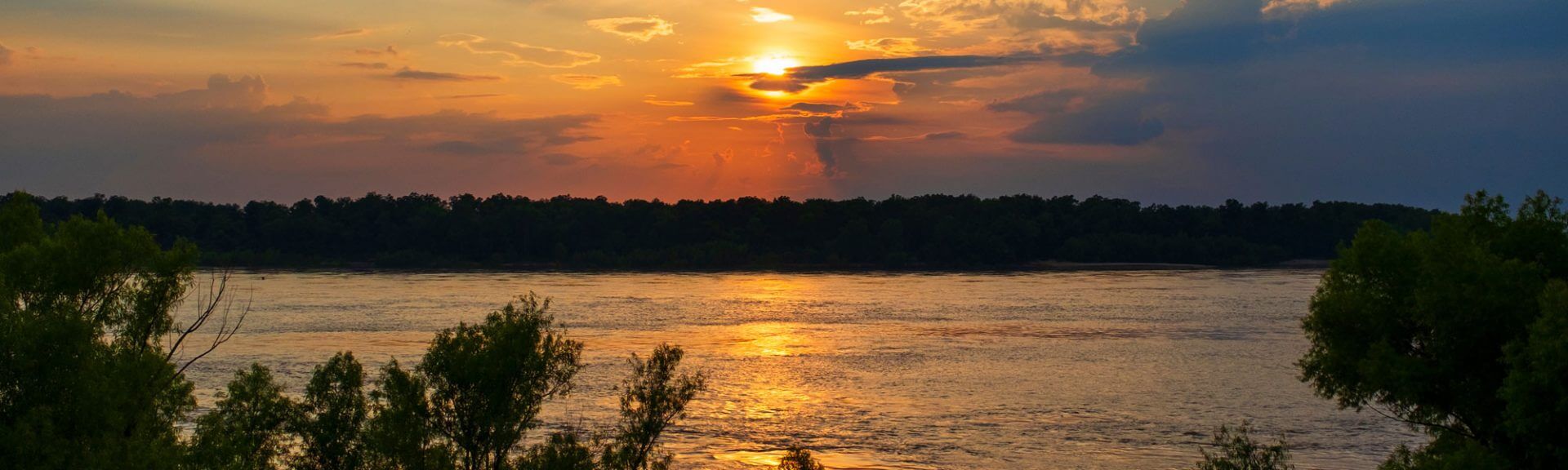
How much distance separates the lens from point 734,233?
15738 cm

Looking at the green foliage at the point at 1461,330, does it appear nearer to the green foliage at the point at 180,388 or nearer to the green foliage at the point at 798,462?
the green foliage at the point at 798,462

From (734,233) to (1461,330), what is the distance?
5484 inches

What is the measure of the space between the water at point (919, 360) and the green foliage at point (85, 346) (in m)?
16.1

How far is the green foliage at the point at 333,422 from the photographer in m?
22.0

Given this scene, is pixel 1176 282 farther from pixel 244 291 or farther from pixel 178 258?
pixel 178 258

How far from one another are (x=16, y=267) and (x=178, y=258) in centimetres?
226

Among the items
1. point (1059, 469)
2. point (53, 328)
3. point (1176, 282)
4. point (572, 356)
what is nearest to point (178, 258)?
point (53, 328)

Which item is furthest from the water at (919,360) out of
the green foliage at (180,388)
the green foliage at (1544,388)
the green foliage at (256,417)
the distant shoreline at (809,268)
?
the distant shoreline at (809,268)

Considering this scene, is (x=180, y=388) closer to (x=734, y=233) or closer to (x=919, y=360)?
(x=919, y=360)

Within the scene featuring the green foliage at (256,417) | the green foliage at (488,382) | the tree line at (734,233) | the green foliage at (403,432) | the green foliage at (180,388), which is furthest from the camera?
the tree line at (734,233)

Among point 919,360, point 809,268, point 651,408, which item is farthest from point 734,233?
A: point 651,408

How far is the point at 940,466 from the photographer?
111 feet

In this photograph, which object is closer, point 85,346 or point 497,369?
point 85,346

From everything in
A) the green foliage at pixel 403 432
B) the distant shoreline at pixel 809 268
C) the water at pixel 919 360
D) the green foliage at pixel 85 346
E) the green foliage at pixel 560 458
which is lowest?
the water at pixel 919 360
